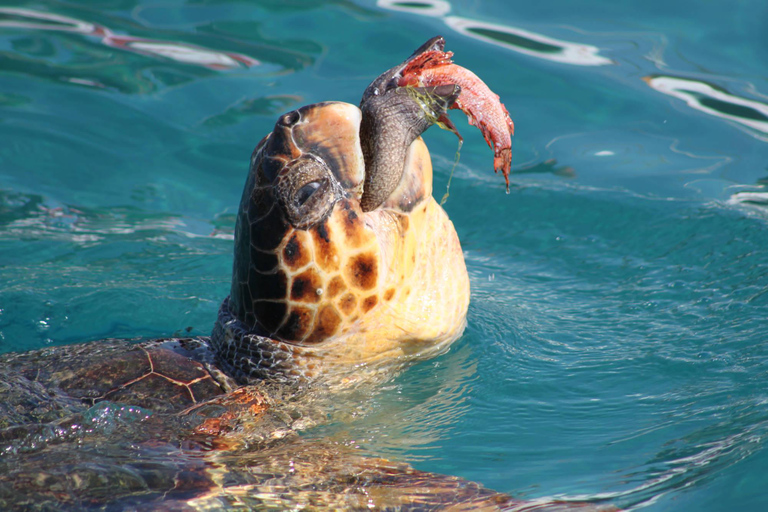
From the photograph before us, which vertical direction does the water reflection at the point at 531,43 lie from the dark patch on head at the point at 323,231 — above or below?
above

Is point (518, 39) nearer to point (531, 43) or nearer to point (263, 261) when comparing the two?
point (531, 43)

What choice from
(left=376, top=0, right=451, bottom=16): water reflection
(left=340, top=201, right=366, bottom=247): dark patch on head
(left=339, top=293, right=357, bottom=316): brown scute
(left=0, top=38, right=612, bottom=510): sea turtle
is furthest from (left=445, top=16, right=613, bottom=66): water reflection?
(left=339, top=293, right=357, bottom=316): brown scute

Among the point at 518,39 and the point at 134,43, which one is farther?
the point at 134,43

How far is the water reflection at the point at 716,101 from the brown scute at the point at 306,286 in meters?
4.74

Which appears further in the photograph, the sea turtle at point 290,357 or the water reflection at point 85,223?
the water reflection at point 85,223

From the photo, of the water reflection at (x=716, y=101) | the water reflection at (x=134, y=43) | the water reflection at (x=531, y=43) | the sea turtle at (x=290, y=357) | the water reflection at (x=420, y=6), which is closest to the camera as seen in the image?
the sea turtle at (x=290, y=357)

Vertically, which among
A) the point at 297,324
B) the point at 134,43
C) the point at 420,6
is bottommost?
the point at 297,324

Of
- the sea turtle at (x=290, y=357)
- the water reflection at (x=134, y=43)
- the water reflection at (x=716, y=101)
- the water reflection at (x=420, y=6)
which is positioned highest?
the water reflection at (x=420, y=6)

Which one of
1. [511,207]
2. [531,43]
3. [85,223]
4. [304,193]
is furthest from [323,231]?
[531,43]

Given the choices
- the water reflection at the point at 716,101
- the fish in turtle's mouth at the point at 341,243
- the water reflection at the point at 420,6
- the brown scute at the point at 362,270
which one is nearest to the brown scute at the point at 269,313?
the fish in turtle's mouth at the point at 341,243

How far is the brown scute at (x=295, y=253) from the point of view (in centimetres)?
271

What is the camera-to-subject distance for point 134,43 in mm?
7266

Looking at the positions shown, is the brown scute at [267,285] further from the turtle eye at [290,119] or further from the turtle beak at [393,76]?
the turtle beak at [393,76]

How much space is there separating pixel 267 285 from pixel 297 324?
0.19 m
